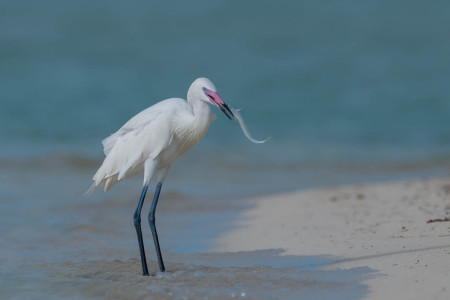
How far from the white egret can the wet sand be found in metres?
0.65

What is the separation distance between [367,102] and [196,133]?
Result: 16.3 metres

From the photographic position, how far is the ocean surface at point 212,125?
6.22m

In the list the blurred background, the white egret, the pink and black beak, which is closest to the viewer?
the pink and black beak

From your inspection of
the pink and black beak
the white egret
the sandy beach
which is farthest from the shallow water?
the pink and black beak

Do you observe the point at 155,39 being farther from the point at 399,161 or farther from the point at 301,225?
the point at 301,225

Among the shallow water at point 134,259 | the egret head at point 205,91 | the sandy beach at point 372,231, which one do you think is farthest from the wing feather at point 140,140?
the sandy beach at point 372,231

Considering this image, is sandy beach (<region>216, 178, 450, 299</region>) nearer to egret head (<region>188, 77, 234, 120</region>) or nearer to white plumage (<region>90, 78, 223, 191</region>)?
white plumage (<region>90, 78, 223, 191</region>)

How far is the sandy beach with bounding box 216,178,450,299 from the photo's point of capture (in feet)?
15.1

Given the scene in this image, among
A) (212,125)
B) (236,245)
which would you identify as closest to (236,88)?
(212,125)

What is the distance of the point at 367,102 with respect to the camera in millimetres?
21250

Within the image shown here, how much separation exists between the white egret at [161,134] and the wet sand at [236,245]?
648mm

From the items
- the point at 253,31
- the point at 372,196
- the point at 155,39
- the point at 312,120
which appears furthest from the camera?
the point at 253,31

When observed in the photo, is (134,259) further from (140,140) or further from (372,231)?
(372,231)

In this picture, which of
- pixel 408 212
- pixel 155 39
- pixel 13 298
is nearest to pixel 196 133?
pixel 13 298
